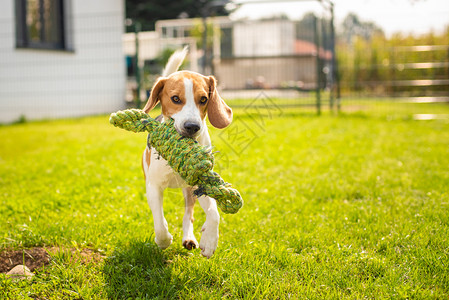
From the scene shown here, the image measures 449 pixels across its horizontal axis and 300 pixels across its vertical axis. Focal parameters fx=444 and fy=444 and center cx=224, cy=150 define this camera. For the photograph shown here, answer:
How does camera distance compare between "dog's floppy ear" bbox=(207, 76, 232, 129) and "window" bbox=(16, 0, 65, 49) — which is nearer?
"dog's floppy ear" bbox=(207, 76, 232, 129)

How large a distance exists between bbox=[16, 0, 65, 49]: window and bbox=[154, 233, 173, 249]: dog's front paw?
8872 millimetres

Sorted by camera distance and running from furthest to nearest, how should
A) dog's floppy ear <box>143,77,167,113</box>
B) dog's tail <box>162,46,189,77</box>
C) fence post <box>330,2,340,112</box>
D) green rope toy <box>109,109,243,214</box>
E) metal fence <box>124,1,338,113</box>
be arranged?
metal fence <box>124,1,338,113</box> → fence post <box>330,2,340,112</box> → dog's tail <box>162,46,189,77</box> → dog's floppy ear <box>143,77,167,113</box> → green rope toy <box>109,109,243,214</box>

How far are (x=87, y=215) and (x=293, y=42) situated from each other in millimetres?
8075

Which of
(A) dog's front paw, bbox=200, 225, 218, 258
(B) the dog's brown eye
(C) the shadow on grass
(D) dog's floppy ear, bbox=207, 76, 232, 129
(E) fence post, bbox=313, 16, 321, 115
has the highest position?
(E) fence post, bbox=313, 16, 321, 115

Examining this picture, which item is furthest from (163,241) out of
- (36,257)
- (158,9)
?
(158,9)

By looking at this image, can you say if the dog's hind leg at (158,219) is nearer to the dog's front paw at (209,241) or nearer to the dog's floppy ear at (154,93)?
the dog's front paw at (209,241)

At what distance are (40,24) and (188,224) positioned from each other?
9318 mm

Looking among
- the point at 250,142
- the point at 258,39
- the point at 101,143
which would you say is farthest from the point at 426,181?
the point at 258,39

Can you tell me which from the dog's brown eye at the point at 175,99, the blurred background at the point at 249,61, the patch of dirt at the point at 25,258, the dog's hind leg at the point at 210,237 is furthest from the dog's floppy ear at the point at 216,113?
the blurred background at the point at 249,61

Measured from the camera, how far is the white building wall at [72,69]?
32.1 ft

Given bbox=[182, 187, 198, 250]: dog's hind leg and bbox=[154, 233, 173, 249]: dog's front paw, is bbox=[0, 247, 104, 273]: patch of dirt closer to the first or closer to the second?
bbox=[154, 233, 173, 249]: dog's front paw

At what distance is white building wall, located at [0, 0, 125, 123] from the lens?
9.80 m

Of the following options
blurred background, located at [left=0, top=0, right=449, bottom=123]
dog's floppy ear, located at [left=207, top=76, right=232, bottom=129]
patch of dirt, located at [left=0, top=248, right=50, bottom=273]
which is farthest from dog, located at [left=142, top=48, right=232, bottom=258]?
blurred background, located at [left=0, top=0, right=449, bottom=123]

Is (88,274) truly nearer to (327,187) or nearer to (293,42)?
(327,187)
